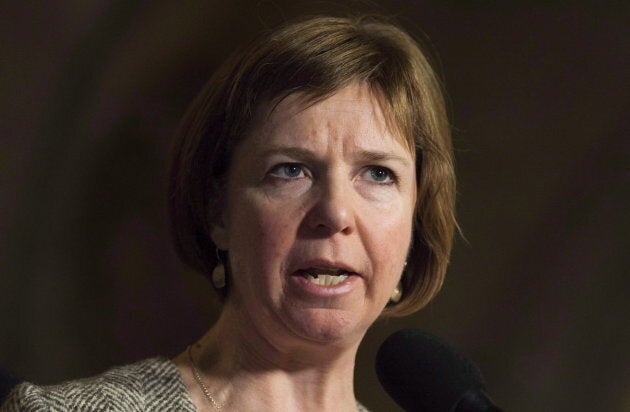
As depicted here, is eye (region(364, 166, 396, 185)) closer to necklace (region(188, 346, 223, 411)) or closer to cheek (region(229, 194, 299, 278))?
cheek (region(229, 194, 299, 278))

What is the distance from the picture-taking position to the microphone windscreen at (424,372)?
1307mm

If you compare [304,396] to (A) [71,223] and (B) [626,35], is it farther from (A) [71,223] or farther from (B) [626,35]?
(B) [626,35]

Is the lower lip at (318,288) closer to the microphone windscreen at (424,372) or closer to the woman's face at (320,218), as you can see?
the woman's face at (320,218)

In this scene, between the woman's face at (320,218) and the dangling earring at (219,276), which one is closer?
the woman's face at (320,218)

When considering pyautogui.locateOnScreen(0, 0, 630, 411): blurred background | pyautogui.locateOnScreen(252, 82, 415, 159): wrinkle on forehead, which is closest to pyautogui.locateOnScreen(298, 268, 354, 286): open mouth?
pyautogui.locateOnScreen(252, 82, 415, 159): wrinkle on forehead

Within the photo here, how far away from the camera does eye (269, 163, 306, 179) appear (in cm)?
162

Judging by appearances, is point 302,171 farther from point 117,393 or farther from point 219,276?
point 117,393

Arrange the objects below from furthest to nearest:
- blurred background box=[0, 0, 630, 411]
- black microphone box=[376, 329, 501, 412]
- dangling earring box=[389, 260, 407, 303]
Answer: blurred background box=[0, 0, 630, 411] < dangling earring box=[389, 260, 407, 303] < black microphone box=[376, 329, 501, 412]

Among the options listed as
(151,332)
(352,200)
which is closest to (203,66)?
(151,332)

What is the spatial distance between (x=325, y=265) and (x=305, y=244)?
0.04 meters

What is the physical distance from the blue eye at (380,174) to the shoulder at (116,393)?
41cm

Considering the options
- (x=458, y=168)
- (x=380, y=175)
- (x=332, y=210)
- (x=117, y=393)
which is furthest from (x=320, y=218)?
(x=458, y=168)

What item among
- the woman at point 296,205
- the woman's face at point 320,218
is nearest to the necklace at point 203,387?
the woman at point 296,205

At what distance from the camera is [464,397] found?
128cm
